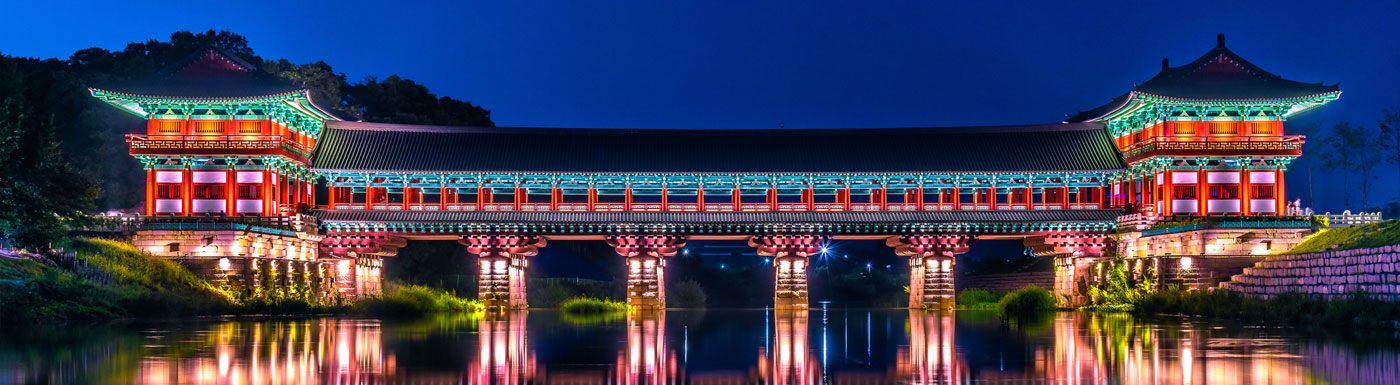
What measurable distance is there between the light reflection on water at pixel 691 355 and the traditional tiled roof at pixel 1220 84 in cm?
1864

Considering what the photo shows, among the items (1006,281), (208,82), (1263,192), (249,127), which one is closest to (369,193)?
(249,127)

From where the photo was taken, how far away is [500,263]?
51.3 m

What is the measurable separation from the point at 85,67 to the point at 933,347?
6048 centimetres

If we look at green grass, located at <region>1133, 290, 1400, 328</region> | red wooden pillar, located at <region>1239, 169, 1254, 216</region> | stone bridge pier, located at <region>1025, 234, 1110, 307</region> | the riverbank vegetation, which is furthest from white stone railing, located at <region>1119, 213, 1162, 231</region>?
the riverbank vegetation

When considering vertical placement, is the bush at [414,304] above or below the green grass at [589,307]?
above

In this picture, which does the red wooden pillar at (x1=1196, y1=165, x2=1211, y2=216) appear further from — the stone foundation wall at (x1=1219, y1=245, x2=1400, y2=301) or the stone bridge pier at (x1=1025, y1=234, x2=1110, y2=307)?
the stone foundation wall at (x1=1219, y1=245, x2=1400, y2=301)

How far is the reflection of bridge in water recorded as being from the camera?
1931 cm

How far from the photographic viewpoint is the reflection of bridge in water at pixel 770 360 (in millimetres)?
19312

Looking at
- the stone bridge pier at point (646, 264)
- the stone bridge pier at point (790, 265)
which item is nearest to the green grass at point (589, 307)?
the stone bridge pier at point (646, 264)

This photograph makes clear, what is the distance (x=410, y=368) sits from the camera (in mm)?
20875

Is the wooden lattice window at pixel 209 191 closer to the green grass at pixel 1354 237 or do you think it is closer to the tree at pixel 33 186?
the tree at pixel 33 186

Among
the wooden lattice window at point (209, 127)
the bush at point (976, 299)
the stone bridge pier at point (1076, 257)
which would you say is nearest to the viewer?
the wooden lattice window at point (209, 127)

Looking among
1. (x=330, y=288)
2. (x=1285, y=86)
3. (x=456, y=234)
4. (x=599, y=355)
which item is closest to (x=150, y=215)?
(x=330, y=288)

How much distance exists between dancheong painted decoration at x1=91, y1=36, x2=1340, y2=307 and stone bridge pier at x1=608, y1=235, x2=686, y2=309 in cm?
9
